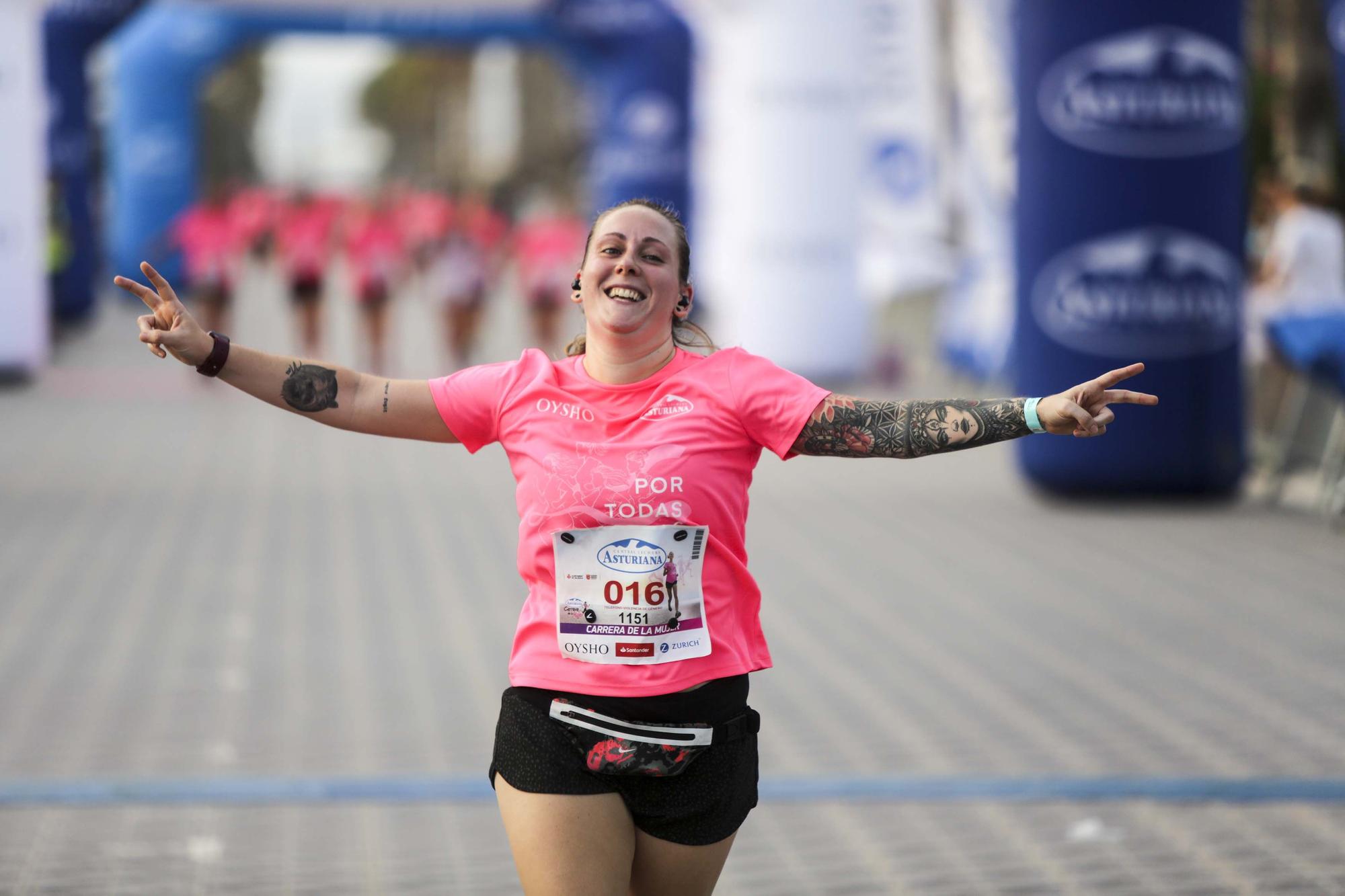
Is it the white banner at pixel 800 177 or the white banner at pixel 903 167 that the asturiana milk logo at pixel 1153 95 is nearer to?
the white banner at pixel 800 177

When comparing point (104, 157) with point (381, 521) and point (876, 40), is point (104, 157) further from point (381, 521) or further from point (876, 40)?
point (381, 521)

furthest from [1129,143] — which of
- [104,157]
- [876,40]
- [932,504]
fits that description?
[104,157]

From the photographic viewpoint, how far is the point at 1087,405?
2.91 metres

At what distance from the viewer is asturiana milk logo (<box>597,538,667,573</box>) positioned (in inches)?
119

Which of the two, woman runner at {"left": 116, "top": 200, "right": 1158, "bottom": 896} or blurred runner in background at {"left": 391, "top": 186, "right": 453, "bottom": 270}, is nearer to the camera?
woman runner at {"left": 116, "top": 200, "right": 1158, "bottom": 896}

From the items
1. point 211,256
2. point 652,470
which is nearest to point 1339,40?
point 652,470

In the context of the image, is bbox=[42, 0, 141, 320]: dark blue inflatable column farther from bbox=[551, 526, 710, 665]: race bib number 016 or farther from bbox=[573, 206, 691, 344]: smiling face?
bbox=[551, 526, 710, 665]: race bib number 016

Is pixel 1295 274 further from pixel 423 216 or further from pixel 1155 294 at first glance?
pixel 423 216

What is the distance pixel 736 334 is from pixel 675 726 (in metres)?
15.6

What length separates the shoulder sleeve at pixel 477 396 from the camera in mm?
3219

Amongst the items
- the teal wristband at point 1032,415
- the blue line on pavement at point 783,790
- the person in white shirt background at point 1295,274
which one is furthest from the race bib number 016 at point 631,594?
the person in white shirt background at point 1295,274

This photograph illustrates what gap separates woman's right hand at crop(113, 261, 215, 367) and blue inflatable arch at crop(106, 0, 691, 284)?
2066 centimetres

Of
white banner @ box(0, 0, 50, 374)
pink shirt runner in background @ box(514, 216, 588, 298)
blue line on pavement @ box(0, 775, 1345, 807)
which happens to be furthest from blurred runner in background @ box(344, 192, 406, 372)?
blue line on pavement @ box(0, 775, 1345, 807)

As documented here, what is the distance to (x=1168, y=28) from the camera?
1030 cm
